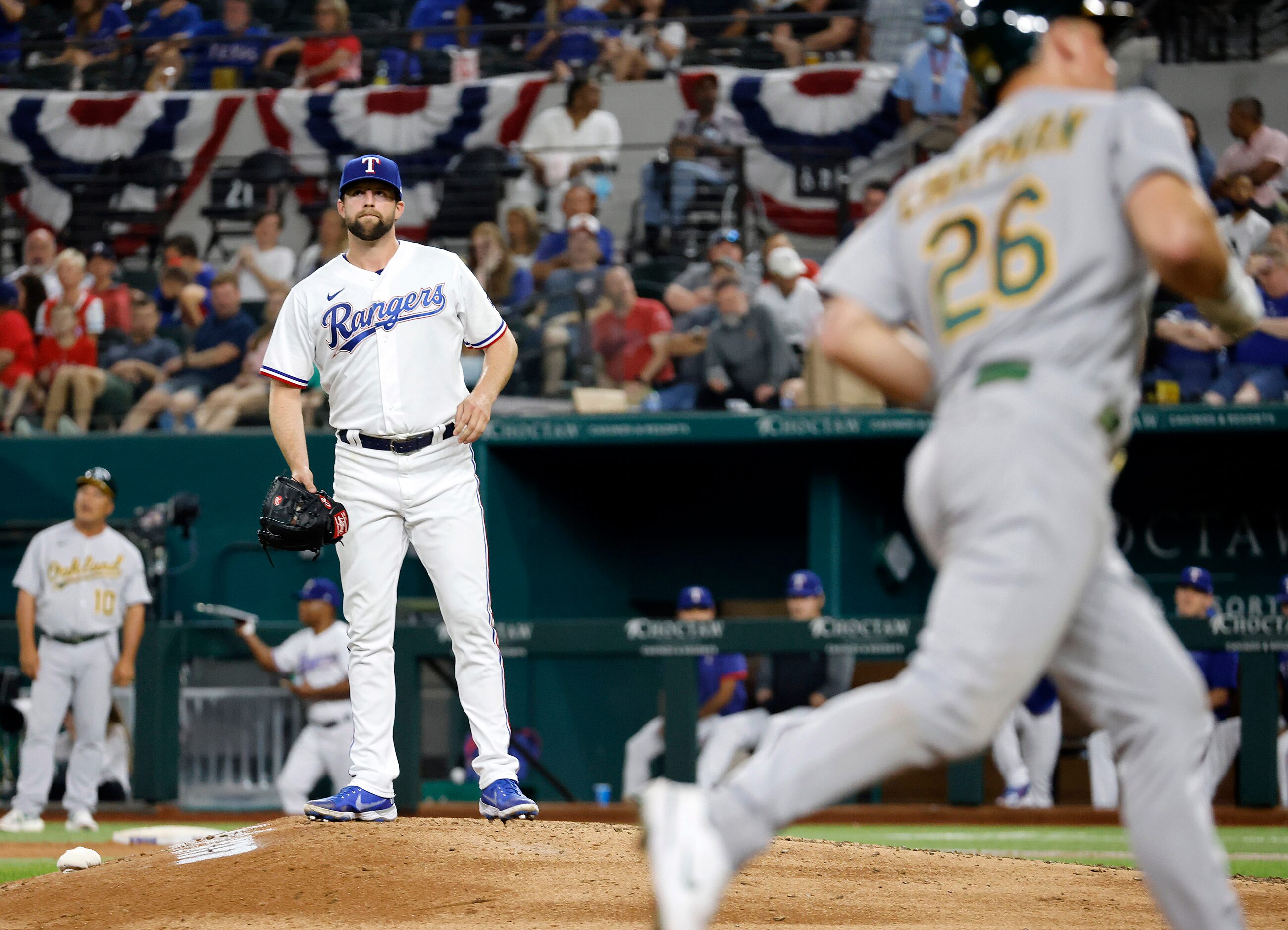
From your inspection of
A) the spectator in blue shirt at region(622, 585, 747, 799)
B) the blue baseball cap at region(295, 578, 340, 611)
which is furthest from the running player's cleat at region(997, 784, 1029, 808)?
the blue baseball cap at region(295, 578, 340, 611)

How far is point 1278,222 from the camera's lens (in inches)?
398

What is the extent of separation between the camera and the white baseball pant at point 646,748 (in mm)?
9352

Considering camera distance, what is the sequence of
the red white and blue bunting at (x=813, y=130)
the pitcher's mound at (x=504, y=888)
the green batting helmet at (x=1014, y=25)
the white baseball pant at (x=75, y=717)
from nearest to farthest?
the green batting helmet at (x=1014, y=25), the pitcher's mound at (x=504, y=888), the white baseball pant at (x=75, y=717), the red white and blue bunting at (x=813, y=130)

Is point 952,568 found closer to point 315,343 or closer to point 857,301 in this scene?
point 857,301

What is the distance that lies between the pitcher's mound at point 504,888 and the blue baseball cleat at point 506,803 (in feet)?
0.19

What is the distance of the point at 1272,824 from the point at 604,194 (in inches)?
258

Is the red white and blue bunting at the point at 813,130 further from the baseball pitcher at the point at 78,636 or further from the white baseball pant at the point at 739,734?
the baseball pitcher at the point at 78,636

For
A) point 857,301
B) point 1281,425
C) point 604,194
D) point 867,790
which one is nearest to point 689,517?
point 604,194

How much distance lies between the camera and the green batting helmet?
2.80 m

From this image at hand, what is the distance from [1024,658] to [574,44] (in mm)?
12045

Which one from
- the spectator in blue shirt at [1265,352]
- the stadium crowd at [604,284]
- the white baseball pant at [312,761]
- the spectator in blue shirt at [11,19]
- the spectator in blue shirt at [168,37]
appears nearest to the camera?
the white baseball pant at [312,761]

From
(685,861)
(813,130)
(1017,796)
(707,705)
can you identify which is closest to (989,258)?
(685,861)

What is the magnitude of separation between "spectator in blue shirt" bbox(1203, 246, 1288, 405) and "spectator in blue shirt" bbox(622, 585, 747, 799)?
11.3ft

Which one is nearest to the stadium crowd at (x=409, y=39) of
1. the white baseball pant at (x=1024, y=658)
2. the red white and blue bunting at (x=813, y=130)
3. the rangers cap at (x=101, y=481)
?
the red white and blue bunting at (x=813, y=130)
